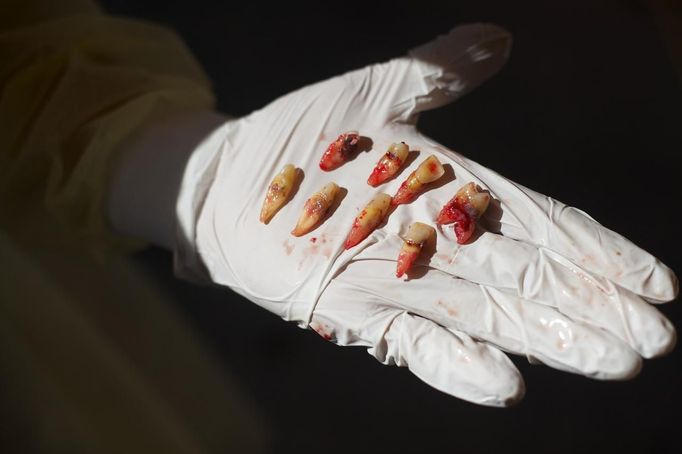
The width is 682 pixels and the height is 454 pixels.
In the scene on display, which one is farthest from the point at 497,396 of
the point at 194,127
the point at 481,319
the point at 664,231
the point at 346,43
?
the point at 346,43

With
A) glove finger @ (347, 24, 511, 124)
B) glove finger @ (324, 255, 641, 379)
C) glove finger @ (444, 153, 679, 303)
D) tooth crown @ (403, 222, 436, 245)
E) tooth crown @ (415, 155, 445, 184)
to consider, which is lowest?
glove finger @ (324, 255, 641, 379)

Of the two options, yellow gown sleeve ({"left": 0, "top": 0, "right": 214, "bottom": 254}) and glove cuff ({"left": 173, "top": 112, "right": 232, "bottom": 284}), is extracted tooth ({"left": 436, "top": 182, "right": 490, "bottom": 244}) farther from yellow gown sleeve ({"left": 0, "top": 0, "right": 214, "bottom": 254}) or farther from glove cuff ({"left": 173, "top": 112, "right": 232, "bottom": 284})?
yellow gown sleeve ({"left": 0, "top": 0, "right": 214, "bottom": 254})

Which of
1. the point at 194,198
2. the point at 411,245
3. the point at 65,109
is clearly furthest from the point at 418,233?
the point at 65,109

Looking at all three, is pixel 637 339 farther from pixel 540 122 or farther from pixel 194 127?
pixel 194 127

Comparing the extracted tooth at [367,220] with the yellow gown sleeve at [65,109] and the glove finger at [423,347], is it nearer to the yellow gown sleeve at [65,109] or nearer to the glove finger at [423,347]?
the glove finger at [423,347]

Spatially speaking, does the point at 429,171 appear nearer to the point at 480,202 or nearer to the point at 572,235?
the point at 480,202

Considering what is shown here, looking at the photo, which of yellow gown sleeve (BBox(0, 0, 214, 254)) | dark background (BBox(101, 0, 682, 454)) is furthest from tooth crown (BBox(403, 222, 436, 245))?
yellow gown sleeve (BBox(0, 0, 214, 254))

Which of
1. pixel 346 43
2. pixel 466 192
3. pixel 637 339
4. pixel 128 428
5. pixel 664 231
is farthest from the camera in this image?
pixel 346 43
